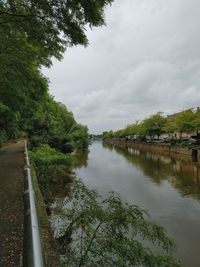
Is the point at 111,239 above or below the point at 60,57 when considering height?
below

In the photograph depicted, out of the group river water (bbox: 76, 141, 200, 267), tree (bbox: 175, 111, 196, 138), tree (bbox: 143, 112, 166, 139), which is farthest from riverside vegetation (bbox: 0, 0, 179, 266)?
tree (bbox: 143, 112, 166, 139)

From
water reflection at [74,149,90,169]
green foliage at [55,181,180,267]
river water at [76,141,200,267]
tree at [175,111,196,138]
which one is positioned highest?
tree at [175,111,196,138]

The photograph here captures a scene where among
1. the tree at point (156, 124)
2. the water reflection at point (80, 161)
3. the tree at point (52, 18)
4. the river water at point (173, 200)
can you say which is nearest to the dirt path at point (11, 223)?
the tree at point (52, 18)

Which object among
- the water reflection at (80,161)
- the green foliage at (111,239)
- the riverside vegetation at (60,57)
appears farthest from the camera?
the water reflection at (80,161)

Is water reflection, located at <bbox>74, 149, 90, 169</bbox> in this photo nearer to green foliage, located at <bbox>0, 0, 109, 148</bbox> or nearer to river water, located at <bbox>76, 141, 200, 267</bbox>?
river water, located at <bbox>76, 141, 200, 267</bbox>

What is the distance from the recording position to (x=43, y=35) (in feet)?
14.3

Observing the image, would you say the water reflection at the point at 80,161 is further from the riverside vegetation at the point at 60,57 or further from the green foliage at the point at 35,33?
the riverside vegetation at the point at 60,57

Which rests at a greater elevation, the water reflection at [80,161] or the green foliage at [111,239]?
the green foliage at [111,239]

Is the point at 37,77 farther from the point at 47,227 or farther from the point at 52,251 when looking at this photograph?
the point at 52,251

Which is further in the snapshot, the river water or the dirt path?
the river water

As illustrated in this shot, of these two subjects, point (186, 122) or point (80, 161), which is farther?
point (186, 122)

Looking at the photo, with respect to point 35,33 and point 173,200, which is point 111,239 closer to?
point 35,33

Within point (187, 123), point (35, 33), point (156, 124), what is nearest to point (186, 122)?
point (187, 123)

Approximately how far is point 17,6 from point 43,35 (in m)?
0.79
